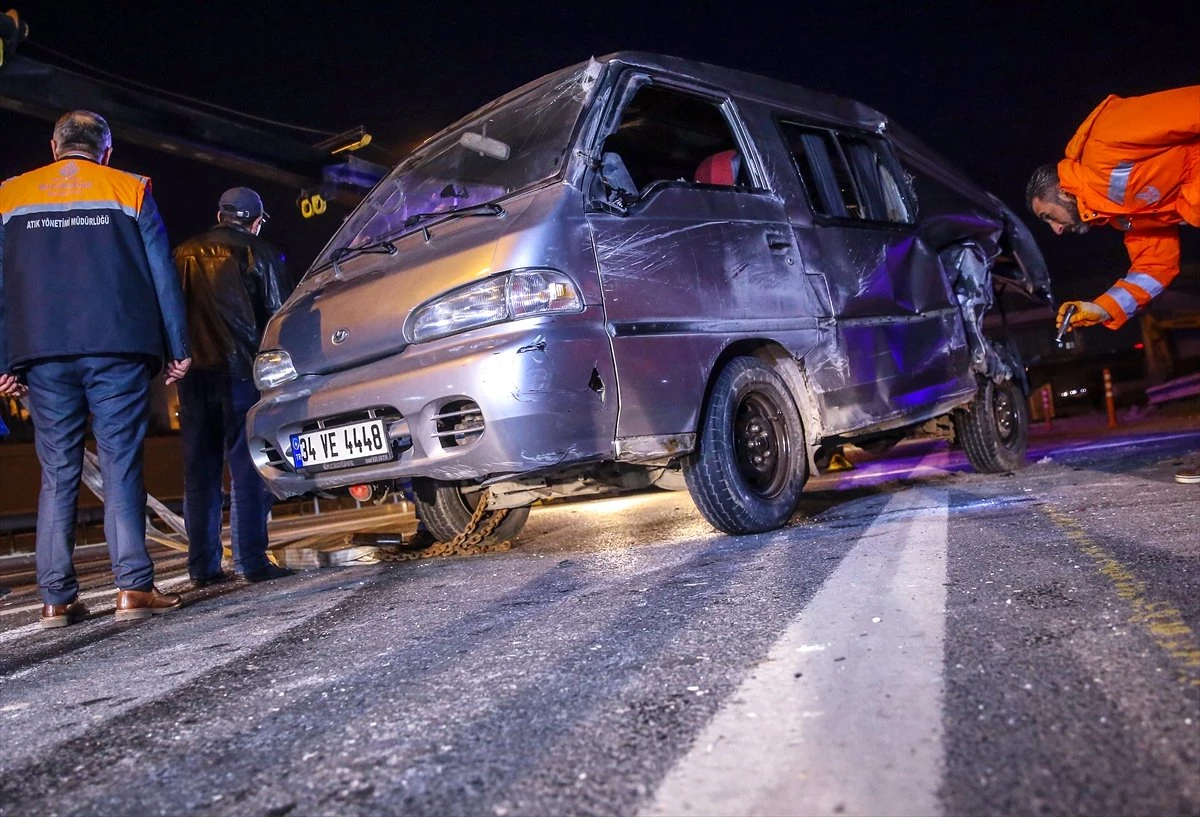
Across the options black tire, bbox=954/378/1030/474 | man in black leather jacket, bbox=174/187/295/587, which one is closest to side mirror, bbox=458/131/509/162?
man in black leather jacket, bbox=174/187/295/587

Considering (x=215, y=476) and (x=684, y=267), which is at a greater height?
(x=684, y=267)

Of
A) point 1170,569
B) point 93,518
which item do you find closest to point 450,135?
point 1170,569

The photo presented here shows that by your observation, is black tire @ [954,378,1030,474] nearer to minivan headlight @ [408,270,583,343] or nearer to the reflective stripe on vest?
the reflective stripe on vest

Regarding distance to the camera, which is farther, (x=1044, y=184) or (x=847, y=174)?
(x=847, y=174)

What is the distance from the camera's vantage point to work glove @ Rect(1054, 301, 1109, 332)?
3854 millimetres

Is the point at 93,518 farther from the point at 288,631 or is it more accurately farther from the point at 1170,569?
the point at 1170,569

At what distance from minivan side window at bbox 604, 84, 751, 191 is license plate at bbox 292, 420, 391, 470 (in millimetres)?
1624

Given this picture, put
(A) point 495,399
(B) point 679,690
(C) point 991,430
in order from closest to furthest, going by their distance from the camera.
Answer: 1. (B) point 679,690
2. (A) point 495,399
3. (C) point 991,430

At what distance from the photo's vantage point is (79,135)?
3412mm

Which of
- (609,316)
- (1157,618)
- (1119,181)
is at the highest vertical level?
(1119,181)

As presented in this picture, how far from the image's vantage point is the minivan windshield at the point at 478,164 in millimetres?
3671

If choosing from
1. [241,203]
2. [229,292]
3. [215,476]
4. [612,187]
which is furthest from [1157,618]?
[241,203]

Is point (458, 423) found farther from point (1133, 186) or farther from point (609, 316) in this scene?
point (1133, 186)

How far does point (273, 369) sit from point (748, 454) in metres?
2.08
